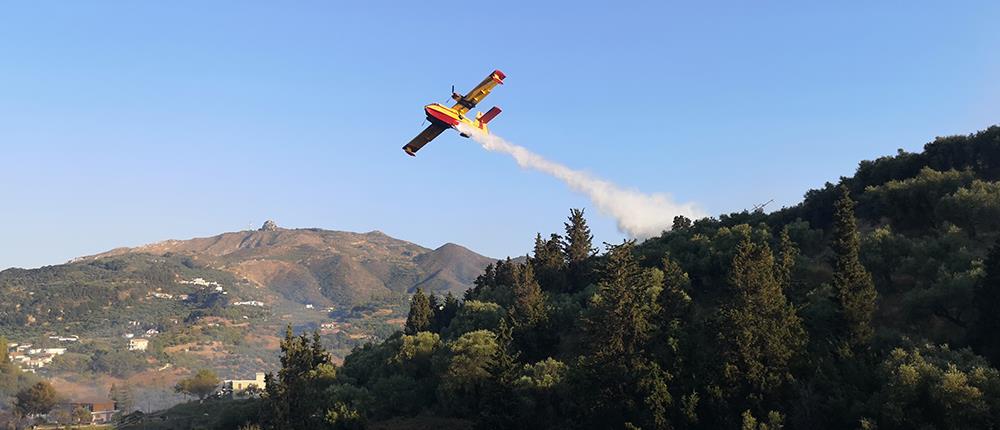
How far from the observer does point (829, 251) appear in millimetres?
95250

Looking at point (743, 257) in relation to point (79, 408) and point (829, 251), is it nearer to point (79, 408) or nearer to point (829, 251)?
point (829, 251)

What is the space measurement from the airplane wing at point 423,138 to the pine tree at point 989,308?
157ft

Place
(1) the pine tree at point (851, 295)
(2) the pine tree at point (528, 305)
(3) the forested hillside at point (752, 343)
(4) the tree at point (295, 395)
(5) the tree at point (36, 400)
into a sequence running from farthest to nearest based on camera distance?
(5) the tree at point (36, 400)
(2) the pine tree at point (528, 305)
(4) the tree at point (295, 395)
(1) the pine tree at point (851, 295)
(3) the forested hillside at point (752, 343)

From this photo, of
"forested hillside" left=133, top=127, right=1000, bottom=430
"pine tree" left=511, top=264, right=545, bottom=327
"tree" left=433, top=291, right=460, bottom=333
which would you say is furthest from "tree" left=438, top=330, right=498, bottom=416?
"tree" left=433, top=291, right=460, bottom=333

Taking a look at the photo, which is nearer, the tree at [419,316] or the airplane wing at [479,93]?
the airplane wing at [479,93]

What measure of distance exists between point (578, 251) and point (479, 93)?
53521 millimetres

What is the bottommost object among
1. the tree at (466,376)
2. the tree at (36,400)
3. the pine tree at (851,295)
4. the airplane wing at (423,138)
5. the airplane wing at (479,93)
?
the tree at (36,400)

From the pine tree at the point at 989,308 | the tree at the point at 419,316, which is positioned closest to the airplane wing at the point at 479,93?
the pine tree at the point at 989,308

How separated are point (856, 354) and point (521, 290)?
46.2 metres

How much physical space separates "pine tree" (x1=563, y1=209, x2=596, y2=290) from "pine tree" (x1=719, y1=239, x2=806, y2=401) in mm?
56885

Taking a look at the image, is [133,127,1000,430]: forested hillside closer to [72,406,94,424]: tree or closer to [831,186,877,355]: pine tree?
[831,186,877,355]: pine tree

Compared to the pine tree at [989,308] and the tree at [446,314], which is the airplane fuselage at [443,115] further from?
the tree at [446,314]

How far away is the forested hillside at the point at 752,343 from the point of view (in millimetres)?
53250

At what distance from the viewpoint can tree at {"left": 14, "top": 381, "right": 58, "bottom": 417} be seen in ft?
611
